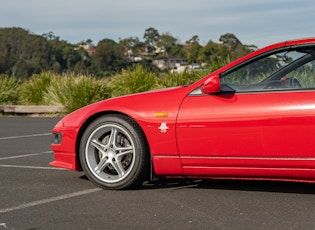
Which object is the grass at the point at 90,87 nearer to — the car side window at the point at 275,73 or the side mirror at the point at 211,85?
the car side window at the point at 275,73

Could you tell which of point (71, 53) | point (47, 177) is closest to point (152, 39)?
point (71, 53)

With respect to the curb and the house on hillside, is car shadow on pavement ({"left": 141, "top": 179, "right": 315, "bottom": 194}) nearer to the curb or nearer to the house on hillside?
the curb

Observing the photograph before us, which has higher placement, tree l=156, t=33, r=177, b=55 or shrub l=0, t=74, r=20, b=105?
tree l=156, t=33, r=177, b=55

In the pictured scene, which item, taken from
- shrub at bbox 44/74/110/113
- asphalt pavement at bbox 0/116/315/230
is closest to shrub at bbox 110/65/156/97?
shrub at bbox 44/74/110/113

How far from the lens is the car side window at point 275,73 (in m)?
4.66

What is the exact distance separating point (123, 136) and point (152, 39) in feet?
352

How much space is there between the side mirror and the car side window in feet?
0.29

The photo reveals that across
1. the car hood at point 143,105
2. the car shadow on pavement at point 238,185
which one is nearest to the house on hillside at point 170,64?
the car shadow on pavement at point 238,185

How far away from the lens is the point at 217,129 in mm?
4602

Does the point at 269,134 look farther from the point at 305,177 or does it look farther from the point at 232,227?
the point at 232,227

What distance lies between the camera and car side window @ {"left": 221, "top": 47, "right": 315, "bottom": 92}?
15.3 feet

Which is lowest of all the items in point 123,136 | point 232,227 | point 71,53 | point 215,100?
point 232,227

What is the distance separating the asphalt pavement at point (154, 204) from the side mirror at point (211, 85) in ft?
3.05

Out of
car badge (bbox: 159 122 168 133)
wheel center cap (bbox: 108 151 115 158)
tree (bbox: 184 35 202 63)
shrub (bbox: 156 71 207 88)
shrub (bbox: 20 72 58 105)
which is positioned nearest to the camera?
car badge (bbox: 159 122 168 133)
